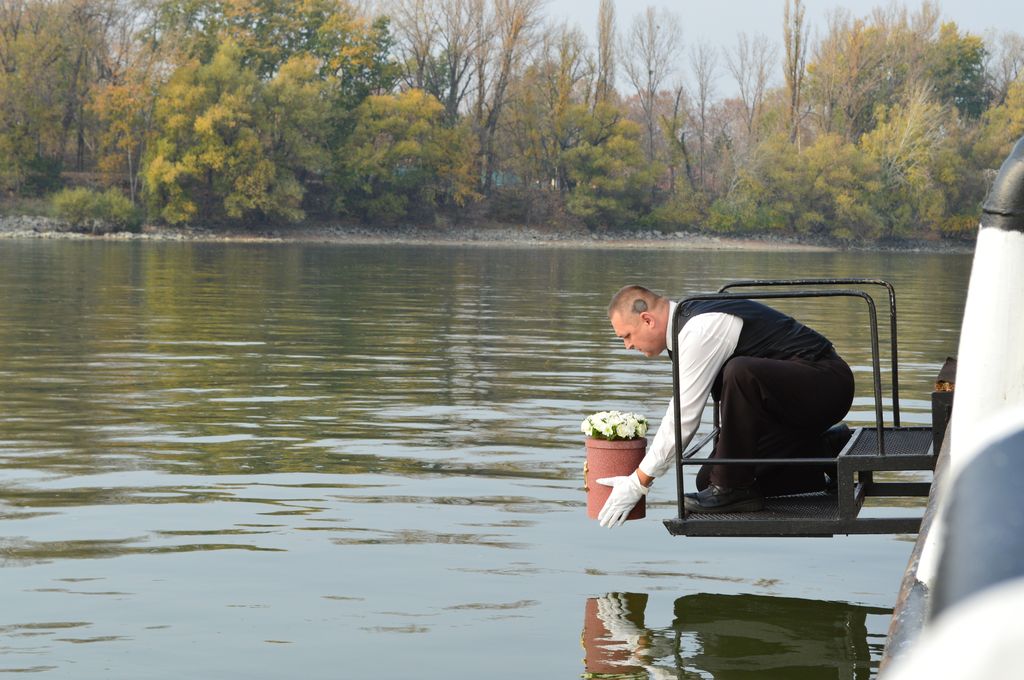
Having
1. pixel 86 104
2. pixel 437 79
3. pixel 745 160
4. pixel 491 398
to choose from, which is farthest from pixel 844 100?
pixel 491 398

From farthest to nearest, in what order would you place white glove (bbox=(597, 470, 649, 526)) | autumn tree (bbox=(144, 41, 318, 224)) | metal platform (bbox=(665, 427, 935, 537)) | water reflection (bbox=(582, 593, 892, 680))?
autumn tree (bbox=(144, 41, 318, 224))
white glove (bbox=(597, 470, 649, 526))
metal platform (bbox=(665, 427, 935, 537))
water reflection (bbox=(582, 593, 892, 680))

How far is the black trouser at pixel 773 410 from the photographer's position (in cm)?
610

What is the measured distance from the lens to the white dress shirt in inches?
240

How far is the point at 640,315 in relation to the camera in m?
6.41

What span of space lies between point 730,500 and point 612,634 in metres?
0.76

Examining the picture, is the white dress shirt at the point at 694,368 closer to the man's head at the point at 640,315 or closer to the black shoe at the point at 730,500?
the man's head at the point at 640,315

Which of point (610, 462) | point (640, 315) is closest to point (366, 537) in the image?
point (610, 462)

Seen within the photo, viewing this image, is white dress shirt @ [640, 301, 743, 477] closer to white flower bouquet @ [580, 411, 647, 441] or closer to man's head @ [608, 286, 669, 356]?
man's head @ [608, 286, 669, 356]

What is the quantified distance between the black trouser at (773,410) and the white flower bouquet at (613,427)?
1.27 ft

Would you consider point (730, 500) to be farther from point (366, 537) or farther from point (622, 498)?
point (366, 537)

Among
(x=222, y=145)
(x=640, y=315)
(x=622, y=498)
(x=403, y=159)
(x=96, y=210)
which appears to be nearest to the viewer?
(x=622, y=498)

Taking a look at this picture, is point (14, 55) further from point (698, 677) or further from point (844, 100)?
point (698, 677)

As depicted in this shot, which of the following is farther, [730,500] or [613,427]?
[613,427]

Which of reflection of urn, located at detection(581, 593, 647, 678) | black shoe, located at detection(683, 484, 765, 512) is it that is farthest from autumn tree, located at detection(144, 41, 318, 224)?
black shoe, located at detection(683, 484, 765, 512)
